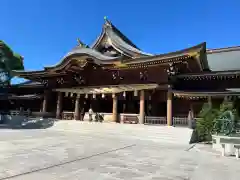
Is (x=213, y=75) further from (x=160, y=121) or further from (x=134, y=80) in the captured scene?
(x=134, y=80)

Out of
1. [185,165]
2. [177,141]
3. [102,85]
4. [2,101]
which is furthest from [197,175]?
[2,101]

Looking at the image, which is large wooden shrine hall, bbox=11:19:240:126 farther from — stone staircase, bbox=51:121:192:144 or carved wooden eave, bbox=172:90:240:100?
stone staircase, bbox=51:121:192:144

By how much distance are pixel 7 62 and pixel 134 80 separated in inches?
750

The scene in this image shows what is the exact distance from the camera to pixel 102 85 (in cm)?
2011

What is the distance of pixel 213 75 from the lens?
16297 mm

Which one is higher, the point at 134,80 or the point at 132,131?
the point at 134,80

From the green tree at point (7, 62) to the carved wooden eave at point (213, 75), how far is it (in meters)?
21.9

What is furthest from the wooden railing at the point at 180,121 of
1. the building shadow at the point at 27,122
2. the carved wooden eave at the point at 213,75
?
the building shadow at the point at 27,122

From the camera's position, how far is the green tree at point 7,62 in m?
28.1

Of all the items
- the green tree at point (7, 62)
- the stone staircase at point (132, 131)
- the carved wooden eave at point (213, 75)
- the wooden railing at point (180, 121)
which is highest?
the green tree at point (7, 62)

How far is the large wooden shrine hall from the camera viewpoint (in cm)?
1598

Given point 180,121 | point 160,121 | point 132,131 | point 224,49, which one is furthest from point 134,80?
point 224,49

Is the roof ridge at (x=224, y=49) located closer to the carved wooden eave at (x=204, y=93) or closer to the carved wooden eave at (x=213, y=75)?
the carved wooden eave at (x=213, y=75)

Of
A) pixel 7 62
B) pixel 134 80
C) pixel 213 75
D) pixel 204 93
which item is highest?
pixel 7 62
